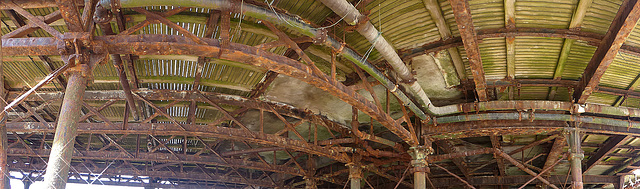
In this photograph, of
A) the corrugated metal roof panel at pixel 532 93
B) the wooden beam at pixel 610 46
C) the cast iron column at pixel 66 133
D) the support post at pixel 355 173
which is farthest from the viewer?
the support post at pixel 355 173

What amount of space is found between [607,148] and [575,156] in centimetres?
530

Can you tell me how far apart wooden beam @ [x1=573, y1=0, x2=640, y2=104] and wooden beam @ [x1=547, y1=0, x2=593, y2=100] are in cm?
57

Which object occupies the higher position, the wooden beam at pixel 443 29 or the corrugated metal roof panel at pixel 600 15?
the corrugated metal roof panel at pixel 600 15

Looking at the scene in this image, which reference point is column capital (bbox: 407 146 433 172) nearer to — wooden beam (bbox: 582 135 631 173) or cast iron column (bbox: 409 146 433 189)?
cast iron column (bbox: 409 146 433 189)

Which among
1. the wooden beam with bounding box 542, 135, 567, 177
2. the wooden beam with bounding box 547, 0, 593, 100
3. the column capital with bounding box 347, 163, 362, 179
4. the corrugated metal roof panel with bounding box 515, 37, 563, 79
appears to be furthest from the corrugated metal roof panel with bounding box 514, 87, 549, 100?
the column capital with bounding box 347, 163, 362, 179

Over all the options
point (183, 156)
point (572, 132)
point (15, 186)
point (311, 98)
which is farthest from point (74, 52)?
point (15, 186)

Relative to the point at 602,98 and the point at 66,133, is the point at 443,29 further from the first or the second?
the point at 66,133

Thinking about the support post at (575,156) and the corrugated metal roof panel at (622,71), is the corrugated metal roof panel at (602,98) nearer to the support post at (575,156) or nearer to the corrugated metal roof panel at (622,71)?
the corrugated metal roof panel at (622,71)

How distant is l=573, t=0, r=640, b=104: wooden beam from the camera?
9794mm

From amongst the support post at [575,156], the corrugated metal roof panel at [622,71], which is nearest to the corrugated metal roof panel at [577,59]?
the corrugated metal roof panel at [622,71]

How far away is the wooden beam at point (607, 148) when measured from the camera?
57.9 feet

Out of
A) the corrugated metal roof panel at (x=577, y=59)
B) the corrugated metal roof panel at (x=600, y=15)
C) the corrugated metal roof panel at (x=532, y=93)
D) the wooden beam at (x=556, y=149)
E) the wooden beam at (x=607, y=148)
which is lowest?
the wooden beam at (x=556, y=149)

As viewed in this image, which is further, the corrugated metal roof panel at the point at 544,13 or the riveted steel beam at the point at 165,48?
the corrugated metal roof panel at the point at 544,13

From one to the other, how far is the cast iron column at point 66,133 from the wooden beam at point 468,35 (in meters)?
6.63
